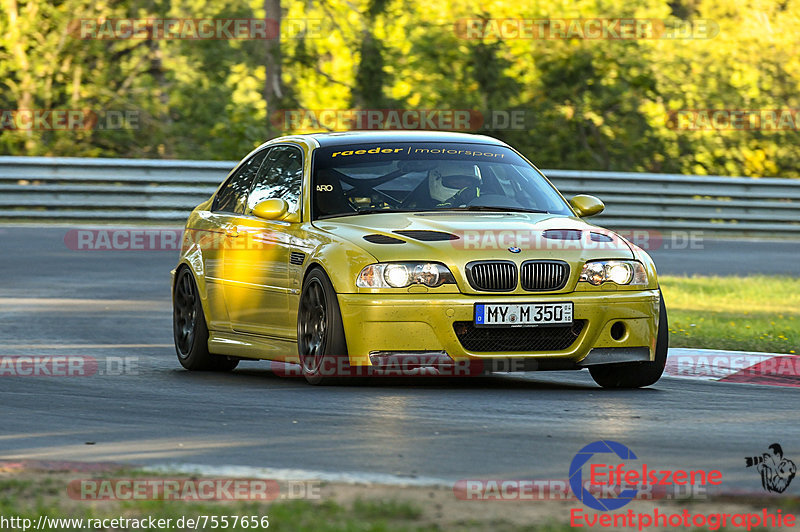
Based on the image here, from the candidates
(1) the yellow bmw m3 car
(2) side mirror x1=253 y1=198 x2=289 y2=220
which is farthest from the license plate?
(2) side mirror x1=253 y1=198 x2=289 y2=220

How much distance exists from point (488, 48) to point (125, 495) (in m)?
24.0

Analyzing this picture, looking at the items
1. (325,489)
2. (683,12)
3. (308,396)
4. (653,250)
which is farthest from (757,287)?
(683,12)

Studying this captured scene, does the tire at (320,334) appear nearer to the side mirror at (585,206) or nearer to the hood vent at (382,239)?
the hood vent at (382,239)

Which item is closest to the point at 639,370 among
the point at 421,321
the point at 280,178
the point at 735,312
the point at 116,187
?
the point at 421,321

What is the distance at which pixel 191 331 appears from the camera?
11.1m

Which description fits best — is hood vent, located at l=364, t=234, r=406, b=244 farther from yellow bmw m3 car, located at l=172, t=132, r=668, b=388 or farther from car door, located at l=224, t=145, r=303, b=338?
car door, located at l=224, t=145, r=303, b=338

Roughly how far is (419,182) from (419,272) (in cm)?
132

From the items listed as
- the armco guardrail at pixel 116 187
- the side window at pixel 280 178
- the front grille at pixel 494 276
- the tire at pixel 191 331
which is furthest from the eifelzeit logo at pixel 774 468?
the armco guardrail at pixel 116 187

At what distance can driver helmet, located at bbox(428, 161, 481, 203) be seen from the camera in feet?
33.2

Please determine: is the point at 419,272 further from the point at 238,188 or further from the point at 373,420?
the point at 238,188

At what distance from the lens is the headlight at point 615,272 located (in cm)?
914

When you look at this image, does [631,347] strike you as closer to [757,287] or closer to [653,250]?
[757,287]

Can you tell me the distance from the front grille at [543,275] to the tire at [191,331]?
2851mm

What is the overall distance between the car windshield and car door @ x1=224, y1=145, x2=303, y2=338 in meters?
0.25
